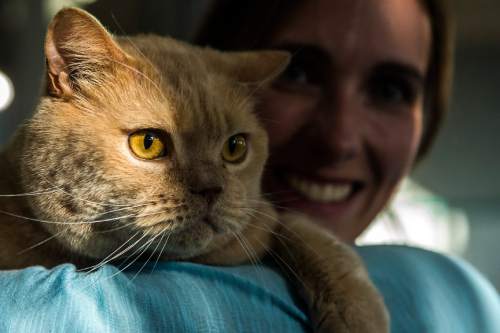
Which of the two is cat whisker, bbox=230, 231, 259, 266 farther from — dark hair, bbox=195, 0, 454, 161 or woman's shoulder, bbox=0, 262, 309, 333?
dark hair, bbox=195, 0, 454, 161

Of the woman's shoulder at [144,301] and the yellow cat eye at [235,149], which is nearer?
the woman's shoulder at [144,301]

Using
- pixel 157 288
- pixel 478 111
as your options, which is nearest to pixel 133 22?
pixel 157 288

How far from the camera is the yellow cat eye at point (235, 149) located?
2.98ft

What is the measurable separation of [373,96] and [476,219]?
113 inches

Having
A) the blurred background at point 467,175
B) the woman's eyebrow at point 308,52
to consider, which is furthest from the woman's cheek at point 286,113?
the blurred background at point 467,175

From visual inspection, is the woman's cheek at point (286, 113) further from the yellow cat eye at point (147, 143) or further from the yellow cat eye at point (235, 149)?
the yellow cat eye at point (147, 143)

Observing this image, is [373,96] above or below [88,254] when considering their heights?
above

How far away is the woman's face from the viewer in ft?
4.20

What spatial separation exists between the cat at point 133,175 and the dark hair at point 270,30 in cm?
54

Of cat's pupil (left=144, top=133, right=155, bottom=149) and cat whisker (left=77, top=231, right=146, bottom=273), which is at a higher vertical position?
cat's pupil (left=144, top=133, right=155, bottom=149)

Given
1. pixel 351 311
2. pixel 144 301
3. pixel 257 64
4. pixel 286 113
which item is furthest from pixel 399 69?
pixel 144 301

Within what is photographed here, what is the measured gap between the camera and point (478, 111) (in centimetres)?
374

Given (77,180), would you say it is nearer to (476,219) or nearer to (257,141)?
(257,141)

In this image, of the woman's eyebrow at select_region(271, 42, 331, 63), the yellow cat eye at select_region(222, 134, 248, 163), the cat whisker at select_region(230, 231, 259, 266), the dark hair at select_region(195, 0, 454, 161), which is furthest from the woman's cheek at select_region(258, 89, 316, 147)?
the cat whisker at select_region(230, 231, 259, 266)
